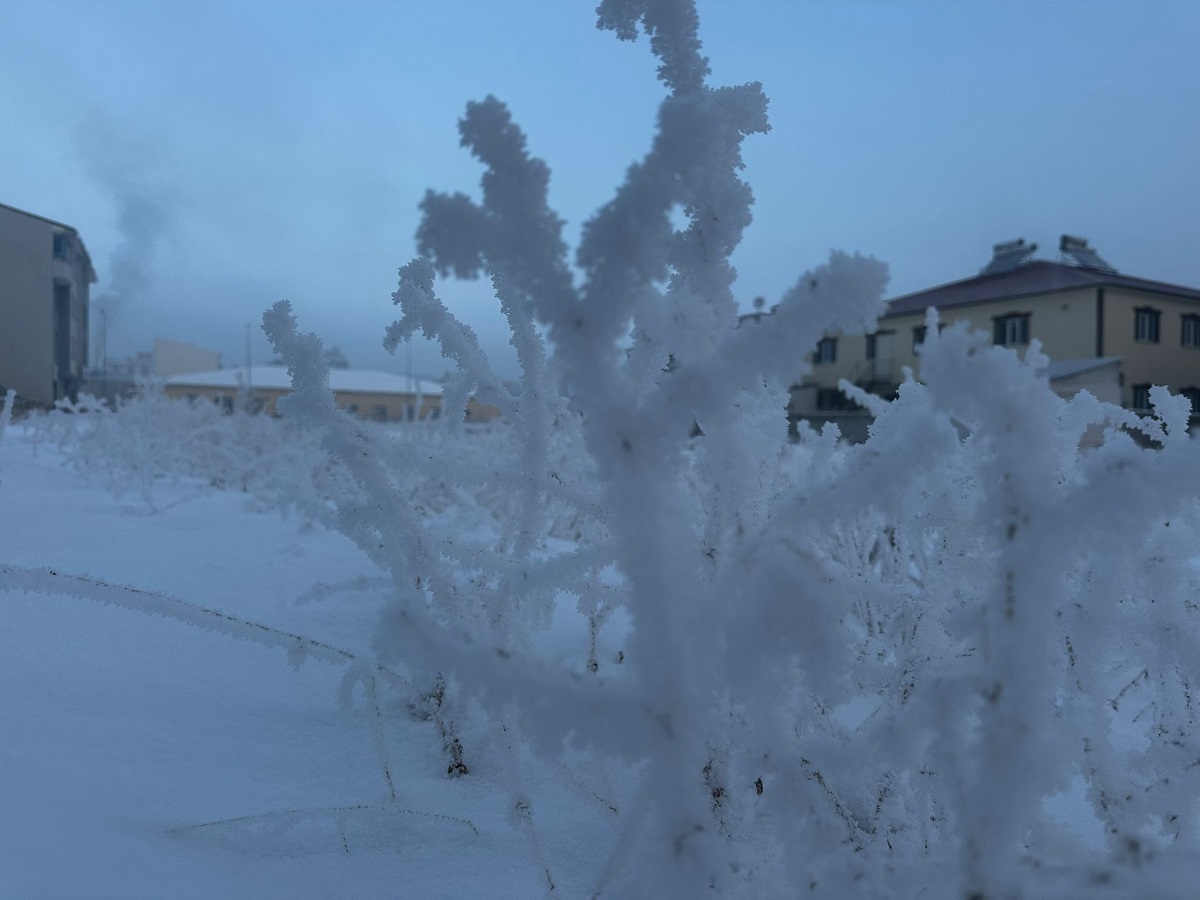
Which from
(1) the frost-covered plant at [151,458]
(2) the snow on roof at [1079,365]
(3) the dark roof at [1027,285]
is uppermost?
(3) the dark roof at [1027,285]

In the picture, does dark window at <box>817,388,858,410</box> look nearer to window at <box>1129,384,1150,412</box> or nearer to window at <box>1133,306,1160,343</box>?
window at <box>1129,384,1150,412</box>

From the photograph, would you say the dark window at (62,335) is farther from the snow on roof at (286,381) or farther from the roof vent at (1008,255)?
the roof vent at (1008,255)

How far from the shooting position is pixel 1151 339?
61.6 feet

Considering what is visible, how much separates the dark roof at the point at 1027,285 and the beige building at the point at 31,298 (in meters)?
24.8

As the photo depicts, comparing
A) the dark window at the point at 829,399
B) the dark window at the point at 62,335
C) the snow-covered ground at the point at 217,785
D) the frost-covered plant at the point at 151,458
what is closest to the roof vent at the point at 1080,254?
the dark window at the point at 829,399

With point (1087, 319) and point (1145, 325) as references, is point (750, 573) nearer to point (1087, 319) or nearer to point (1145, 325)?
point (1087, 319)

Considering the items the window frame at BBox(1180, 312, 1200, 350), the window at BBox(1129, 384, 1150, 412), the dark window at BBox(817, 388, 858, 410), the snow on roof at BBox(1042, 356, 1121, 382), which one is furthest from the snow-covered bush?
the window frame at BBox(1180, 312, 1200, 350)

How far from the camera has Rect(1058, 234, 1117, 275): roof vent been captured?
20.6 m

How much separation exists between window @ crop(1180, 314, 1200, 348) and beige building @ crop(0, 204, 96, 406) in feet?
103

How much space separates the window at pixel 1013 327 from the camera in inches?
762

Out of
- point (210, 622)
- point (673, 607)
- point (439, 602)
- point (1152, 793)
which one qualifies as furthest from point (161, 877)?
point (1152, 793)

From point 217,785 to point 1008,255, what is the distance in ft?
84.0

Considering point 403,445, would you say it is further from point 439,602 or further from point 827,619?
point 827,619

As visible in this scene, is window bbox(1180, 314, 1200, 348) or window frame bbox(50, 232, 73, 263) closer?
window bbox(1180, 314, 1200, 348)
